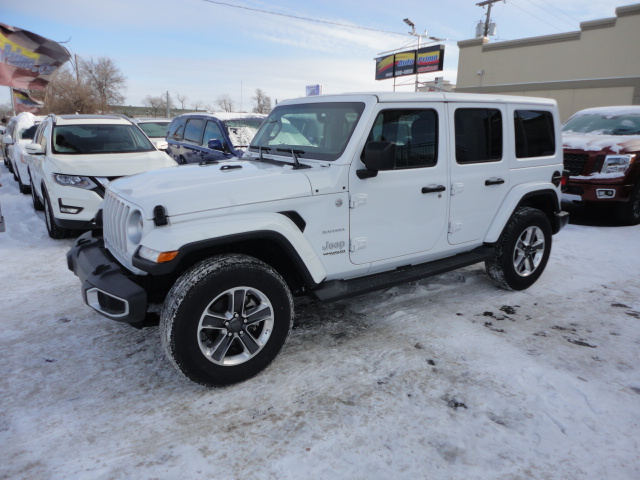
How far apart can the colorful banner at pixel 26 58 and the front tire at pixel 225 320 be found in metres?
31.1

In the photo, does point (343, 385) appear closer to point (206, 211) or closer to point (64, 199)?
point (206, 211)

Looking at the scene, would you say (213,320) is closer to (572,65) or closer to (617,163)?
(617,163)

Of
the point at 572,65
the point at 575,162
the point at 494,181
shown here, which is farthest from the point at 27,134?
the point at 572,65

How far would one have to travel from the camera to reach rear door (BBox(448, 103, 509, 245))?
12.2 ft

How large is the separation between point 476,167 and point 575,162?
5036mm

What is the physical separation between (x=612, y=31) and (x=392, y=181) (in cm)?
2204

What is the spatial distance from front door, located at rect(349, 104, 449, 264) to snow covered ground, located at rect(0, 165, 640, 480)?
79 cm

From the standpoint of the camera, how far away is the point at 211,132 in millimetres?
8031

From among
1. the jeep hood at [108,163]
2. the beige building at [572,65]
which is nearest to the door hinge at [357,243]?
the jeep hood at [108,163]

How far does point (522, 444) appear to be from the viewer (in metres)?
2.35

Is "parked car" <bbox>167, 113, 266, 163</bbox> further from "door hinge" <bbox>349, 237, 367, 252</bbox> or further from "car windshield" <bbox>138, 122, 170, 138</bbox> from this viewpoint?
"car windshield" <bbox>138, 122, 170, 138</bbox>

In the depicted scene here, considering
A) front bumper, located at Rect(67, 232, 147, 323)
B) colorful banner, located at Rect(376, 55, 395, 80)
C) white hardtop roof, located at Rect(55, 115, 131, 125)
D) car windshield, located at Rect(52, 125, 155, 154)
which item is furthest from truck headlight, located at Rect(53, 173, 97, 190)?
colorful banner, located at Rect(376, 55, 395, 80)

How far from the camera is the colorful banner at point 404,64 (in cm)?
3328

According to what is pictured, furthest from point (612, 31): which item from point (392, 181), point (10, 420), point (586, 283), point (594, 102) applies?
point (10, 420)
